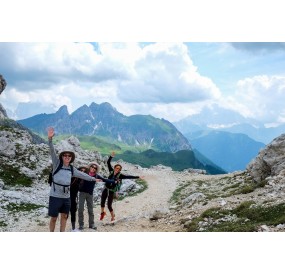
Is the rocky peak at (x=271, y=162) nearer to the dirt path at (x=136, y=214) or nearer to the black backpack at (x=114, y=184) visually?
the dirt path at (x=136, y=214)

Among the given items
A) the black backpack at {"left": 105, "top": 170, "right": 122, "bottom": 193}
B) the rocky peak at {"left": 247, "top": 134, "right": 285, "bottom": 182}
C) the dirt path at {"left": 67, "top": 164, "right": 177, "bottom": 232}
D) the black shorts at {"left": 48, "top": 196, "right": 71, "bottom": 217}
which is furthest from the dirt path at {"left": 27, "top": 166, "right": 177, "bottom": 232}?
the rocky peak at {"left": 247, "top": 134, "right": 285, "bottom": 182}

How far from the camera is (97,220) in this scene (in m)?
22.0

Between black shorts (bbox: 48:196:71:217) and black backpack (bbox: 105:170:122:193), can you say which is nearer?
black shorts (bbox: 48:196:71:217)

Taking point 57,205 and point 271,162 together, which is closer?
point 57,205

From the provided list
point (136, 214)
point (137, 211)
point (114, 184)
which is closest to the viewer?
point (114, 184)

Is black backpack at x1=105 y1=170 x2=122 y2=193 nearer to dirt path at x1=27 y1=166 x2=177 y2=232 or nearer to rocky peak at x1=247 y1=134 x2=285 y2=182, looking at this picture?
dirt path at x1=27 y1=166 x2=177 y2=232

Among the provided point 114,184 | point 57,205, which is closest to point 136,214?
point 114,184

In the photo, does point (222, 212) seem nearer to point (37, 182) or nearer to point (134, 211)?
point (134, 211)

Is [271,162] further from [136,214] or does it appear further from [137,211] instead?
[136,214]

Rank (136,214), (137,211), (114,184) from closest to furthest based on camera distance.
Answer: (114,184)
(136,214)
(137,211)

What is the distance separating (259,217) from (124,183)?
21.8 metres

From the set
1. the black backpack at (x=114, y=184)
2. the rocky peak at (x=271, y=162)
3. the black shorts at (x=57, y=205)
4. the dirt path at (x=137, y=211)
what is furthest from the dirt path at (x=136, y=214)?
the rocky peak at (x=271, y=162)

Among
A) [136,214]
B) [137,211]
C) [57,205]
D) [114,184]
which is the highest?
[114,184]

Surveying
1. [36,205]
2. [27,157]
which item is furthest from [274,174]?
[27,157]
